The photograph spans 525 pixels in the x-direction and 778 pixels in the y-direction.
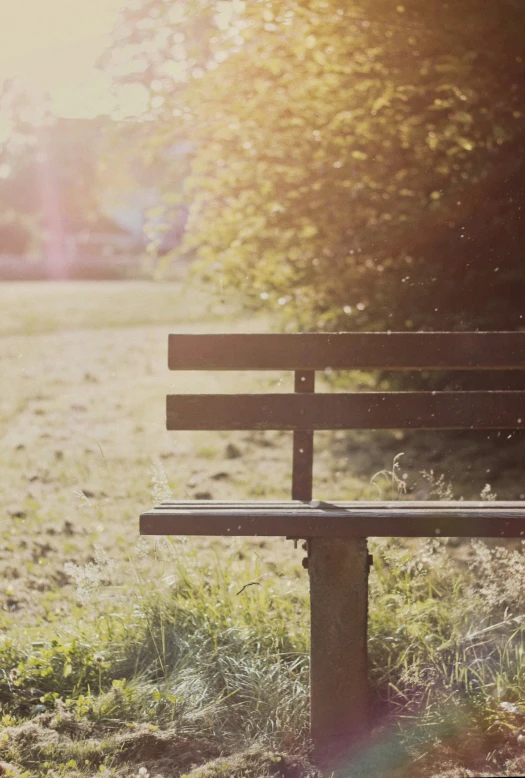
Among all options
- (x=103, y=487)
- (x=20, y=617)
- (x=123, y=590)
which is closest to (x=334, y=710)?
(x=123, y=590)

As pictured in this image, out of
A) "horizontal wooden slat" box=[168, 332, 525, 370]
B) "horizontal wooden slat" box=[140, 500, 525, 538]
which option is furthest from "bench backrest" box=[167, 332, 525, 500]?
"horizontal wooden slat" box=[140, 500, 525, 538]

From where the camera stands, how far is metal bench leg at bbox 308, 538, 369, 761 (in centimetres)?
305

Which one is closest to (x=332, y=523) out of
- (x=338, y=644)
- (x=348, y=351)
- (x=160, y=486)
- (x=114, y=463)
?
(x=338, y=644)

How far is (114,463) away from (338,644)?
4.37m

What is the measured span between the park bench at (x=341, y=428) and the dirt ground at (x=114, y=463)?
57cm

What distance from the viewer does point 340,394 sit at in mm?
3262

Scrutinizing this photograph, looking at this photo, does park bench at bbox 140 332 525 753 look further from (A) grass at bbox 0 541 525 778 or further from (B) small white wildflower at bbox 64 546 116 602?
(B) small white wildflower at bbox 64 546 116 602

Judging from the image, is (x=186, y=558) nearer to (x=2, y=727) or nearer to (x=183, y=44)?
(x=2, y=727)

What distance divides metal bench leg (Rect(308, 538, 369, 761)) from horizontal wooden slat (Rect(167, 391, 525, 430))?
0.44 metres

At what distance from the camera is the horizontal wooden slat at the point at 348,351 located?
322 cm

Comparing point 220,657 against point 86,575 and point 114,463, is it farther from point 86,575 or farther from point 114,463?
point 114,463

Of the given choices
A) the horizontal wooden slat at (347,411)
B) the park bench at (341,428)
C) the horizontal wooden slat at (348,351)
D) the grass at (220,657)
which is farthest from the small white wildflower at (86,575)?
the horizontal wooden slat at (348,351)

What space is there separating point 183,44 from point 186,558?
506 centimetres

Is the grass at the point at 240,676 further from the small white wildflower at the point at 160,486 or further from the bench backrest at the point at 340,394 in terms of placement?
the bench backrest at the point at 340,394
